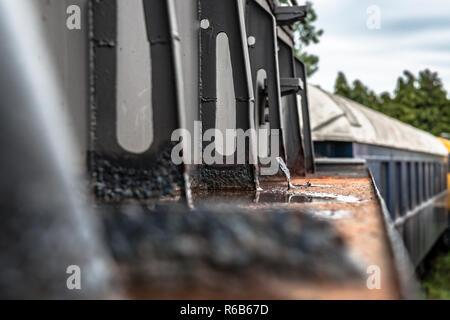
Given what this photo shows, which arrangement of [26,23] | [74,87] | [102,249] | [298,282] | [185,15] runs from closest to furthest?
[298,282] → [102,249] → [26,23] → [74,87] → [185,15]

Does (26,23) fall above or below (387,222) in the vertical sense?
above

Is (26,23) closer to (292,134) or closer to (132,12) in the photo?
(132,12)

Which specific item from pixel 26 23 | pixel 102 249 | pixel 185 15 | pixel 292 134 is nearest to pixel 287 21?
pixel 292 134

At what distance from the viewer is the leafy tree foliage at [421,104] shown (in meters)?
47.4

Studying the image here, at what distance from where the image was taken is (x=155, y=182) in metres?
4.14

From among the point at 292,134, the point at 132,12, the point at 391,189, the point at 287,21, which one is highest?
the point at 287,21

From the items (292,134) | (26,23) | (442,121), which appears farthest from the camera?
(442,121)

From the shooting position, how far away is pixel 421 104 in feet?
159

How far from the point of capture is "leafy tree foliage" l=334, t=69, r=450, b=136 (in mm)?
47406

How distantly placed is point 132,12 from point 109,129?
2.99 feet
